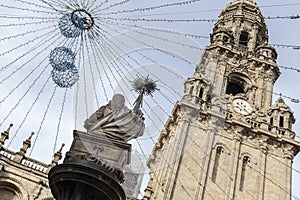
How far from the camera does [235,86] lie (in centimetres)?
3678

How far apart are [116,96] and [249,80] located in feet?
85.7

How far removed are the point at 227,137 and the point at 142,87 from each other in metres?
19.3

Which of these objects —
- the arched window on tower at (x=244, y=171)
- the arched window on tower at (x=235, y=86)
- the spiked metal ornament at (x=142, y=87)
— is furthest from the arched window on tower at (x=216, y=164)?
the spiked metal ornament at (x=142, y=87)

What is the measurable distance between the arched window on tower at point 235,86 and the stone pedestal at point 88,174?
26.7 meters

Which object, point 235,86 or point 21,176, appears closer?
point 21,176

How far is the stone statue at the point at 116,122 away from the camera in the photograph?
406 inches

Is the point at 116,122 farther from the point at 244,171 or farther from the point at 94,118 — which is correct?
the point at 244,171

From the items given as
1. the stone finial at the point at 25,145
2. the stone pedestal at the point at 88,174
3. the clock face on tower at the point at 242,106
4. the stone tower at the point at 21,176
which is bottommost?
the stone pedestal at the point at 88,174

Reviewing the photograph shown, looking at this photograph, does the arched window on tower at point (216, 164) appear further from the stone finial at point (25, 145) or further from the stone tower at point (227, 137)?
the stone finial at point (25, 145)

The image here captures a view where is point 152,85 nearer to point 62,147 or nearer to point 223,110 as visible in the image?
point 62,147

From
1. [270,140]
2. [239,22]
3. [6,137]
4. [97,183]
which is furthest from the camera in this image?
[239,22]

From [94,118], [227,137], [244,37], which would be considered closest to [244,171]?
[227,137]

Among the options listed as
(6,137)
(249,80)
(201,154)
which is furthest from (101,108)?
(249,80)

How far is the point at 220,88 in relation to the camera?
3388cm
